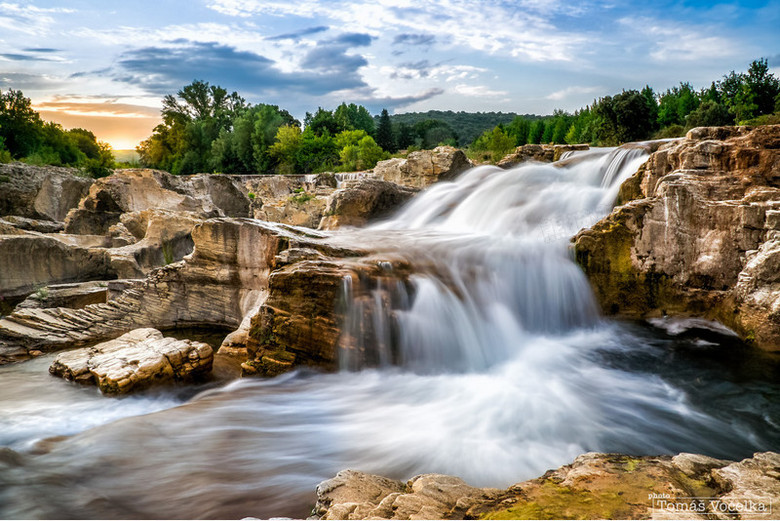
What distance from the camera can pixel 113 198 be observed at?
62.7 ft

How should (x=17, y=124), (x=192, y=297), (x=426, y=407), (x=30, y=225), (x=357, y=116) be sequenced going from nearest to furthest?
1. (x=426, y=407)
2. (x=192, y=297)
3. (x=30, y=225)
4. (x=17, y=124)
5. (x=357, y=116)

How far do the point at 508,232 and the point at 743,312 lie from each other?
4964 mm

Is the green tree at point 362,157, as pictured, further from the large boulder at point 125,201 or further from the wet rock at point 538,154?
the wet rock at point 538,154

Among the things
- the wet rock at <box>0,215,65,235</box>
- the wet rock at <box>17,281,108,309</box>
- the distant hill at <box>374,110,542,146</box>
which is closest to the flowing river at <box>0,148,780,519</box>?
the wet rock at <box>17,281,108,309</box>

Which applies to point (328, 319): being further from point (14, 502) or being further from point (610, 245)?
point (610, 245)

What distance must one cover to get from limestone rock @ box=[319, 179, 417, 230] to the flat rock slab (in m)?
6.57

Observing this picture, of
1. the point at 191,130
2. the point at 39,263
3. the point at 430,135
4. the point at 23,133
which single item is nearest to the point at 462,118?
the point at 430,135

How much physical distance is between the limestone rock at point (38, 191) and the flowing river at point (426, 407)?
58.0ft

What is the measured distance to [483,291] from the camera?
25.7ft

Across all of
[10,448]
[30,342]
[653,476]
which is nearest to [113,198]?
[30,342]

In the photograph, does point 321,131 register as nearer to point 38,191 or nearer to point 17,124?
point 17,124

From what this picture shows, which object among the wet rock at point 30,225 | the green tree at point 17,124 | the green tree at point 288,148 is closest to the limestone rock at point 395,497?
the wet rock at point 30,225

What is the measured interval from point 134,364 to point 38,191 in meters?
20.6

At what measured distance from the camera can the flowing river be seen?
4070mm
